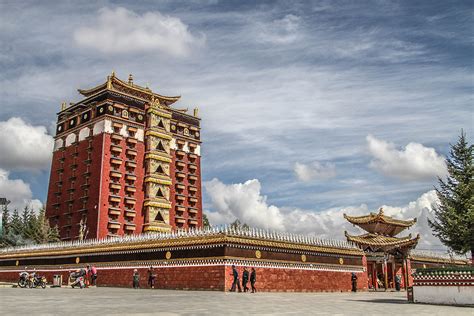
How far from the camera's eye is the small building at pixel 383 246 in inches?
1594

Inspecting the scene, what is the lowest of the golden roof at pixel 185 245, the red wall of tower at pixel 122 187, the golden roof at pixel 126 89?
the golden roof at pixel 185 245

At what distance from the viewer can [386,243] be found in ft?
133

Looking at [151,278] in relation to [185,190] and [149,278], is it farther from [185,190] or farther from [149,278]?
[185,190]

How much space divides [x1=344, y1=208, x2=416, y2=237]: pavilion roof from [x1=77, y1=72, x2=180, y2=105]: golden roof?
123 ft

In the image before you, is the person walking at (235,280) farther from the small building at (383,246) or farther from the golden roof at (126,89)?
the golden roof at (126,89)

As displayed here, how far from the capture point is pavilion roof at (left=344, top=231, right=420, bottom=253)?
1578 inches

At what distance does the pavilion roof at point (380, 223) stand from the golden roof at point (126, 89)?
37.4 meters

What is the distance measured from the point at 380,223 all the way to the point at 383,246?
3.25 meters

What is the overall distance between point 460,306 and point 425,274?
2085 mm

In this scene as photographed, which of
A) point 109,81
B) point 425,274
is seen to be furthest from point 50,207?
point 425,274

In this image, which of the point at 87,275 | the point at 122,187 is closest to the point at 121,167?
the point at 122,187

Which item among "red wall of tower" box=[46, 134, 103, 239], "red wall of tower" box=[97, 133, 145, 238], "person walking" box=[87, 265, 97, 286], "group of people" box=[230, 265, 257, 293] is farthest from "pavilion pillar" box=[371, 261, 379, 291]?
"red wall of tower" box=[46, 134, 103, 239]

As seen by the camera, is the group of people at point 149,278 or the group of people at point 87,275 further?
the group of people at point 87,275

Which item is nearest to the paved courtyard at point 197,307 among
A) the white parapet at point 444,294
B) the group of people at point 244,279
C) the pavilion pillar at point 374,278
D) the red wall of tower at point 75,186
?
the white parapet at point 444,294
